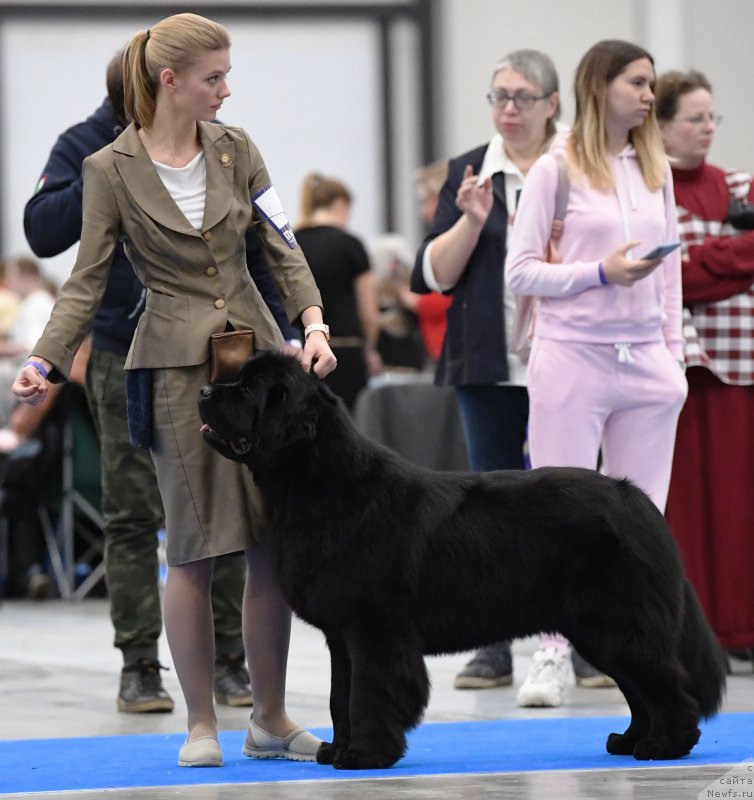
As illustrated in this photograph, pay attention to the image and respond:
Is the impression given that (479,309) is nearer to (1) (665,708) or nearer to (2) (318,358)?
(2) (318,358)

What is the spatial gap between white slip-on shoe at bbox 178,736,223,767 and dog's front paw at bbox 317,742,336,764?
235mm

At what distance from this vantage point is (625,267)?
447 centimetres

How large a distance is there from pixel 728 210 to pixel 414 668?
2499 mm

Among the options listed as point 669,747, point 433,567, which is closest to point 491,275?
point 433,567

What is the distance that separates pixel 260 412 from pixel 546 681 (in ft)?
5.49

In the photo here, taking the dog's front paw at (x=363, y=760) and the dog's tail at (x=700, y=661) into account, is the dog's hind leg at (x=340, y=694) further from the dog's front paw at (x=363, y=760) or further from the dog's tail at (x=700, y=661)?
the dog's tail at (x=700, y=661)

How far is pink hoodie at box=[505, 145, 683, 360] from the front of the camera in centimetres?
467

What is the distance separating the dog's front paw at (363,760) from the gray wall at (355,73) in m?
9.50

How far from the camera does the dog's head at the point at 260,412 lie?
3570 millimetres

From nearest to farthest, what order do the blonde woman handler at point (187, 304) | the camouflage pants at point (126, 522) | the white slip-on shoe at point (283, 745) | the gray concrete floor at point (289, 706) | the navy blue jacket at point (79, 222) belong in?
1. the gray concrete floor at point (289, 706)
2. the blonde woman handler at point (187, 304)
3. the white slip-on shoe at point (283, 745)
4. the navy blue jacket at point (79, 222)
5. the camouflage pants at point (126, 522)

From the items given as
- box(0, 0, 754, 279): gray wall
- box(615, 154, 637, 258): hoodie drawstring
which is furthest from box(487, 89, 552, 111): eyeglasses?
box(0, 0, 754, 279): gray wall

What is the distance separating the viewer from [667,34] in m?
12.7

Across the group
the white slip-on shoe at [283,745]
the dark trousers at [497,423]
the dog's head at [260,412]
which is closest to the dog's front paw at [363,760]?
the white slip-on shoe at [283,745]

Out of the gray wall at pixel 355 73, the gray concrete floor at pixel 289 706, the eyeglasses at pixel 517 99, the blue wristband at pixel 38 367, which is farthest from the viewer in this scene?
the gray wall at pixel 355 73
